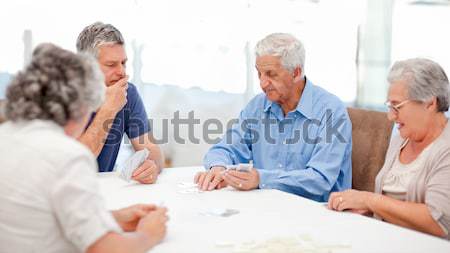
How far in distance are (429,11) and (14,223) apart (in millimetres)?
3684

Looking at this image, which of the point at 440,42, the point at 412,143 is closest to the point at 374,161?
the point at 412,143

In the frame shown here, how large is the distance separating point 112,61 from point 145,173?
21.6 inches

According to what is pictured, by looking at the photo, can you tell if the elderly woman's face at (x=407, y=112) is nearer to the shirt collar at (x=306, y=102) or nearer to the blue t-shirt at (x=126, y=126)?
the shirt collar at (x=306, y=102)

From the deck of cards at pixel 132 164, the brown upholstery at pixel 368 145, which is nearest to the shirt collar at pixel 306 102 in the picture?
the brown upholstery at pixel 368 145

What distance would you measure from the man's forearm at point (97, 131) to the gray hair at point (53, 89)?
3.84ft

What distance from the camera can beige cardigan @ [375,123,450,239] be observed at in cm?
184

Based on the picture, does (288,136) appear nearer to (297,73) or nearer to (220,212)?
(297,73)

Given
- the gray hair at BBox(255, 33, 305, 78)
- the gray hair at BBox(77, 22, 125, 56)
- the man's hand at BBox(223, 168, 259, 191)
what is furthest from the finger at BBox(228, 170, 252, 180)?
the gray hair at BBox(77, 22, 125, 56)

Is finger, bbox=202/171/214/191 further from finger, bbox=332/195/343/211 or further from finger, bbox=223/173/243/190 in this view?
finger, bbox=332/195/343/211

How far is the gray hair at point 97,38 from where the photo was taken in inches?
101

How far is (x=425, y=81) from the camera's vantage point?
6.60ft

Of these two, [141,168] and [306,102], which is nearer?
[141,168]

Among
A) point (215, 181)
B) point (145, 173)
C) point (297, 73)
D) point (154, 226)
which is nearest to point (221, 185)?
point (215, 181)

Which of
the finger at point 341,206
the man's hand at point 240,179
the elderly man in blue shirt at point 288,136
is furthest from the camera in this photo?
the elderly man in blue shirt at point 288,136
